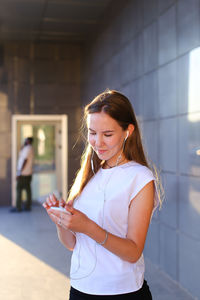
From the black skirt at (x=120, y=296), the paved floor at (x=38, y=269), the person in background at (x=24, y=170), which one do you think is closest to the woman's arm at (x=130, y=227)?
the black skirt at (x=120, y=296)

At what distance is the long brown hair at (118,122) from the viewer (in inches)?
47.3

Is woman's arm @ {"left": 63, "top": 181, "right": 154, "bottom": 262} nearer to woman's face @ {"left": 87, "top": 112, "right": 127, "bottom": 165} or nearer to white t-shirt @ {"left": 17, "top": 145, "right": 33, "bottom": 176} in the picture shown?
woman's face @ {"left": 87, "top": 112, "right": 127, "bottom": 165}

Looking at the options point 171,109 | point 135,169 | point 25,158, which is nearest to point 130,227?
point 135,169

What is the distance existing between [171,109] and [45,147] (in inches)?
274

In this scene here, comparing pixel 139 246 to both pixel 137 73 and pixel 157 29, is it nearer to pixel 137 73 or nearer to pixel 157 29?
pixel 157 29

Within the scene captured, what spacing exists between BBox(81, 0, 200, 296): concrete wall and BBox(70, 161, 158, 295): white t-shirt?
2110 mm

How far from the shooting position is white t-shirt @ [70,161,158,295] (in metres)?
1.15

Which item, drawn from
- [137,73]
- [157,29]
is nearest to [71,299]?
[157,29]

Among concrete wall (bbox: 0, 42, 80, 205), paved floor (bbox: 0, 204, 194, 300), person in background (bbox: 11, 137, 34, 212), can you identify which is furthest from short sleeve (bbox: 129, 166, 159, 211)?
concrete wall (bbox: 0, 42, 80, 205)

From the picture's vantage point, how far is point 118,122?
3.96ft

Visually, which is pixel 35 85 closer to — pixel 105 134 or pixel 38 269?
pixel 38 269

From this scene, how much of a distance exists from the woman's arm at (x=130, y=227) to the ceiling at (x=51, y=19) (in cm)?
512

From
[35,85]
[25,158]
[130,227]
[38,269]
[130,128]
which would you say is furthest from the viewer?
[35,85]

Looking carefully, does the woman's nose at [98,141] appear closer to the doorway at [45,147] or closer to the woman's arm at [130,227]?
the woman's arm at [130,227]
